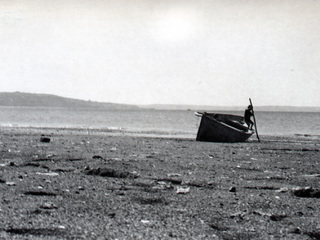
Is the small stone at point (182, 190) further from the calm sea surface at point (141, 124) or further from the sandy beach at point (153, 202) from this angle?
the calm sea surface at point (141, 124)

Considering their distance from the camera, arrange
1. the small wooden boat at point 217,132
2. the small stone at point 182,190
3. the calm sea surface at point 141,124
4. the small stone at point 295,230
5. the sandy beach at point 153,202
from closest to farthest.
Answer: the sandy beach at point 153,202 < the small stone at point 295,230 < the small stone at point 182,190 < the small wooden boat at point 217,132 < the calm sea surface at point 141,124

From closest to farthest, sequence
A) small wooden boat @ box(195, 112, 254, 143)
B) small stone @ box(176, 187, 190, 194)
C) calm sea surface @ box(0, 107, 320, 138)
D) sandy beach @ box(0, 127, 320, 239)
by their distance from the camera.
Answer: sandy beach @ box(0, 127, 320, 239), small stone @ box(176, 187, 190, 194), small wooden boat @ box(195, 112, 254, 143), calm sea surface @ box(0, 107, 320, 138)

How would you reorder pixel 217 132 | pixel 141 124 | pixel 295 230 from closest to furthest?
1. pixel 295 230
2. pixel 217 132
3. pixel 141 124

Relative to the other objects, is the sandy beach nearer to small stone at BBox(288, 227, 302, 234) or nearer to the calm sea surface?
small stone at BBox(288, 227, 302, 234)

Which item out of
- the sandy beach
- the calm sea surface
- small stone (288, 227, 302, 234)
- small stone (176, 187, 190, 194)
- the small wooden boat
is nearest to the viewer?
the sandy beach

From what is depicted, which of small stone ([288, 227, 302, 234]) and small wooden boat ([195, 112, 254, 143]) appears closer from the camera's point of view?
small stone ([288, 227, 302, 234])

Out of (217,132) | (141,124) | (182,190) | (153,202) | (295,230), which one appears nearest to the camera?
(295,230)

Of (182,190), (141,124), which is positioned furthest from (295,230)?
(141,124)

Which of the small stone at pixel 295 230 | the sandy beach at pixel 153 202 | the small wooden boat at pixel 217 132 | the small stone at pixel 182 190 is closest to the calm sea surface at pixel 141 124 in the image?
the small wooden boat at pixel 217 132

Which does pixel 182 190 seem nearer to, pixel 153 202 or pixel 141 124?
pixel 153 202

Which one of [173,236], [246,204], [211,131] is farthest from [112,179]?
[211,131]

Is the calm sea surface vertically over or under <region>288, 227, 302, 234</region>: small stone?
under

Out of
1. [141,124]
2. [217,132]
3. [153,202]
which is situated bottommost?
[141,124]

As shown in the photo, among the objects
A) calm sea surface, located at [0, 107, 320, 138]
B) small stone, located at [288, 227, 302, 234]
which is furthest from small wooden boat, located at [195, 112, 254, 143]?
small stone, located at [288, 227, 302, 234]
